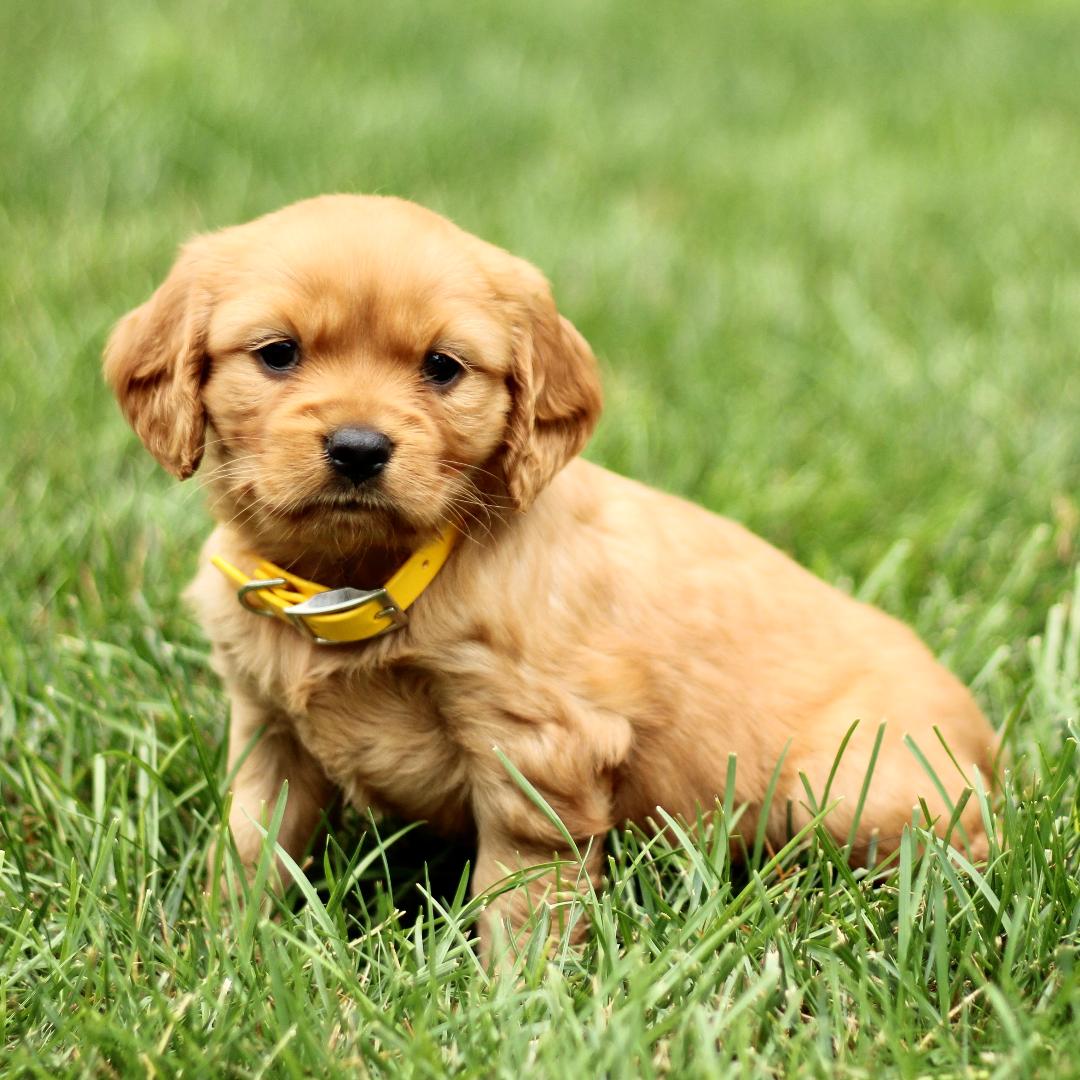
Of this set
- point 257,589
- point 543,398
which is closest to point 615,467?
point 543,398

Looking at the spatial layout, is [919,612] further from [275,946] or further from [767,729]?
[275,946]

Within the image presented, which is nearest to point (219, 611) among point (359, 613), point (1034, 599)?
point (359, 613)

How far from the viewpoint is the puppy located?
252 cm

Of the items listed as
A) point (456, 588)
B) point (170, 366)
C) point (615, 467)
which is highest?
point (170, 366)

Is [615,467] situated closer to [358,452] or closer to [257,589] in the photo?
[257,589]

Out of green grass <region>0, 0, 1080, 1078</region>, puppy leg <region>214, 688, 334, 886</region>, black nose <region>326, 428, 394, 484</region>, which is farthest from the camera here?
puppy leg <region>214, 688, 334, 886</region>

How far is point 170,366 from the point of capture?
2.68m

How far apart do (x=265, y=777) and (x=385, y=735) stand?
437mm

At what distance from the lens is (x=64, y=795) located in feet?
9.71

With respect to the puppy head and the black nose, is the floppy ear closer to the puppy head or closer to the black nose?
the puppy head

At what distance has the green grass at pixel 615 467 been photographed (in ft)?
7.43

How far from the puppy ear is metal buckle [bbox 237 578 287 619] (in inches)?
10.1

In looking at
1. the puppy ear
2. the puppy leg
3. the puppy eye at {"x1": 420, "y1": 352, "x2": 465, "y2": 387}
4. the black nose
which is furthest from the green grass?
the puppy eye at {"x1": 420, "y1": 352, "x2": 465, "y2": 387}

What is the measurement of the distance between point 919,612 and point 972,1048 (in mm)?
1912
